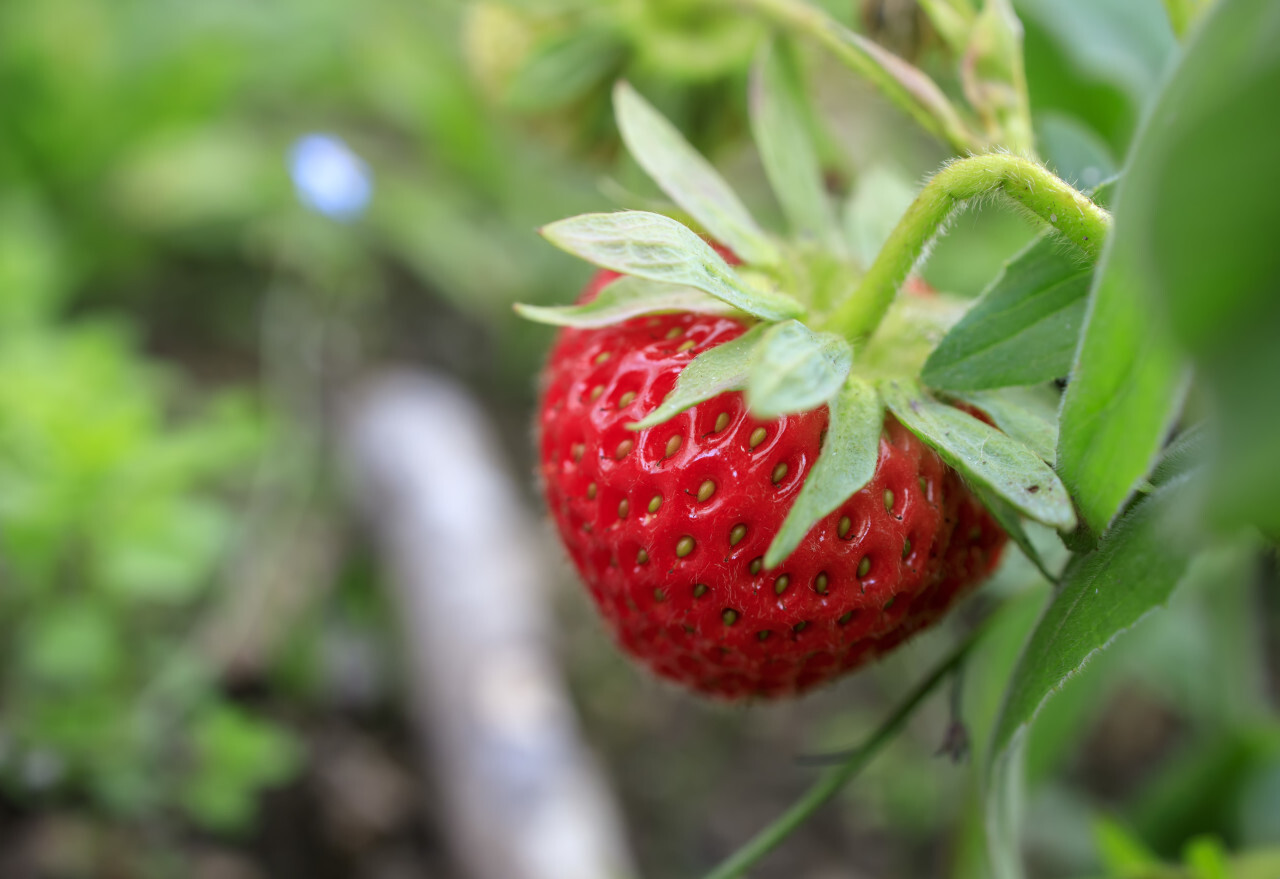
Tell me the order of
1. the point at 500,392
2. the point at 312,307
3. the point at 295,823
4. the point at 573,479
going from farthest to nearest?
the point at 500,392, the point at 312,307, the point at 295,823, the point at 573,479

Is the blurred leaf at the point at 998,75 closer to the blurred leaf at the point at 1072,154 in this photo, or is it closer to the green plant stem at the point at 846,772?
the blurred leaf at the point at 1072,154

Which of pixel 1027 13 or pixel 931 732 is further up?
pixel 1027 13

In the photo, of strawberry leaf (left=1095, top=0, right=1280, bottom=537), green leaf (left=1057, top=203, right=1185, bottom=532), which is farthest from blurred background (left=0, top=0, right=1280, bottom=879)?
strawberry leaf (left=1095, top=0, right=1280, bottom=537)

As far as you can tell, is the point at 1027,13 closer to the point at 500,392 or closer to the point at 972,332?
the point at 972,332

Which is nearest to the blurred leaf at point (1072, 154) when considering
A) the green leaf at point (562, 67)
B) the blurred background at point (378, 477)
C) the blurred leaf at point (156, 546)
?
the blurred background at point (378, 477)

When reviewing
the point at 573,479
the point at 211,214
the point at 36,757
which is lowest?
the point at 36,757

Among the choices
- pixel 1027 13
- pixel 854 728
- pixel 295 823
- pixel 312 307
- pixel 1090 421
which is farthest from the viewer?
pixel 312 307

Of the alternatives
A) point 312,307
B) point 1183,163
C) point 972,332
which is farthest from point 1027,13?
point 312,307

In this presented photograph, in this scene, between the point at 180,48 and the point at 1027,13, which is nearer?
the point at 1027,13
